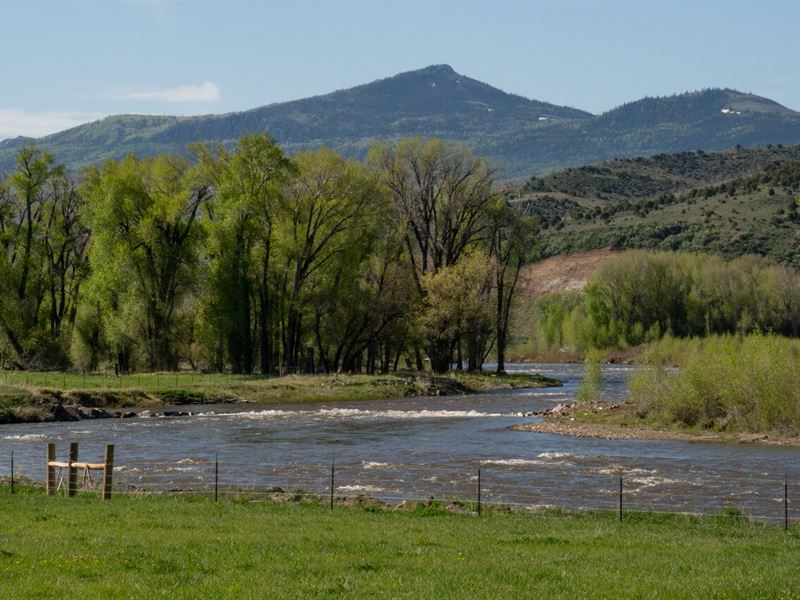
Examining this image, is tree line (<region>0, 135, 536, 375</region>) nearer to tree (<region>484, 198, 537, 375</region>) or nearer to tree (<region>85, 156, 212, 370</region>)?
tree (<region>85, 156, 212, 370</region>)

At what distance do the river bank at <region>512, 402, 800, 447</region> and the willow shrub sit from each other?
806mm

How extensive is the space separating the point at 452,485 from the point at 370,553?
15.8m

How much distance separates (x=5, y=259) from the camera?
84.5m

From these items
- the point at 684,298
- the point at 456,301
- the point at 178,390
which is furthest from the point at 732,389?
the point at 684,298

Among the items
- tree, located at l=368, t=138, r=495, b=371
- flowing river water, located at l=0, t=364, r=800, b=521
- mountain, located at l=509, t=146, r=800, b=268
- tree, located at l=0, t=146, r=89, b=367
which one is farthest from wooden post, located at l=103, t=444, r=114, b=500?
mountain, located at l=509, t=146, r=800, b=268

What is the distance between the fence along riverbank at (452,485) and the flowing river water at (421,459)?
6 cm

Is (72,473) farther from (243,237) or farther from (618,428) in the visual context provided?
(243,237)

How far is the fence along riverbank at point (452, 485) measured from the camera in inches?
1232

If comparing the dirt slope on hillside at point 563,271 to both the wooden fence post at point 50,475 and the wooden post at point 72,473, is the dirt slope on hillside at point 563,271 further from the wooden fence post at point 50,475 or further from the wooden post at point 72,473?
the wooden post at point 72,473

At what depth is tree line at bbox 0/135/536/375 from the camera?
84.6 meters

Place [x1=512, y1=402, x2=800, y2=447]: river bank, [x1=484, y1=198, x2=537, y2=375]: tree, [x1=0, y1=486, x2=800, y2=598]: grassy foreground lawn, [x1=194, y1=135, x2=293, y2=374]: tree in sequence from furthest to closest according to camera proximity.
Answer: [x1=484, y1=198, x2=537, y2=375]: tree
[x1=194, y1=135, x2=293, y2=374]: tree
[x1=512, y1=402, x2=800, y2=447]: river bank
[x1=0, y1=486, x2=800, y2=598]: grassy foreground lawn

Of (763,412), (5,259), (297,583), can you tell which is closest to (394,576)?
(297,583)

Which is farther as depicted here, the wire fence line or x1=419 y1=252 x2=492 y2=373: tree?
x1=419 y1=252 x2=492 y2=373: tree

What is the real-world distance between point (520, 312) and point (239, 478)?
→ 139277 mm
